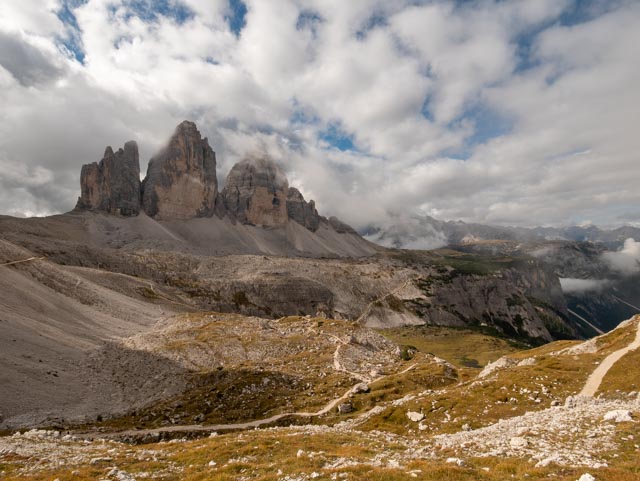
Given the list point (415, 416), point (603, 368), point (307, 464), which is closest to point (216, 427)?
point (415, 416)

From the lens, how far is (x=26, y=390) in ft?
161

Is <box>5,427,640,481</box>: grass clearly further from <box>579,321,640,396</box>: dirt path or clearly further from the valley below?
<box>579,321,640,396</box>: dirt path

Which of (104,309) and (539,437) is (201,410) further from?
(104,309)

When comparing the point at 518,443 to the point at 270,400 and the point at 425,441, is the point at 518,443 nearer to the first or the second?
the point at 425,441

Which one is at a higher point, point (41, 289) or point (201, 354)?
point (41, 289)

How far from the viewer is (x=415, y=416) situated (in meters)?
37.4

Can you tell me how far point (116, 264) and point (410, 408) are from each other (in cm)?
17412

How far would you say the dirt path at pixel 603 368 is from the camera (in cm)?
3652

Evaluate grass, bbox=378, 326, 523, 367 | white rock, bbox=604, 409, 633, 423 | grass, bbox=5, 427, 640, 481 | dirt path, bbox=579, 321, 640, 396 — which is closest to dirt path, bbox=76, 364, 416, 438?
grass, bbox=5, 427, 640, 481

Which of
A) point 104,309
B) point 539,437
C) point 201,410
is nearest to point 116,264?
point 104,309

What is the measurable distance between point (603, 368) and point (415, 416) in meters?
24.4

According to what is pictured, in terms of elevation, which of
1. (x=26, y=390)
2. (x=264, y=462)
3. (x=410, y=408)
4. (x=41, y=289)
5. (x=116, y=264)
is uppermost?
(x=116, y=264)

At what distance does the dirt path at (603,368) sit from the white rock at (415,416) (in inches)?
614

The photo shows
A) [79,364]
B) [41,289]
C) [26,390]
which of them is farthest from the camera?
[41,289]
